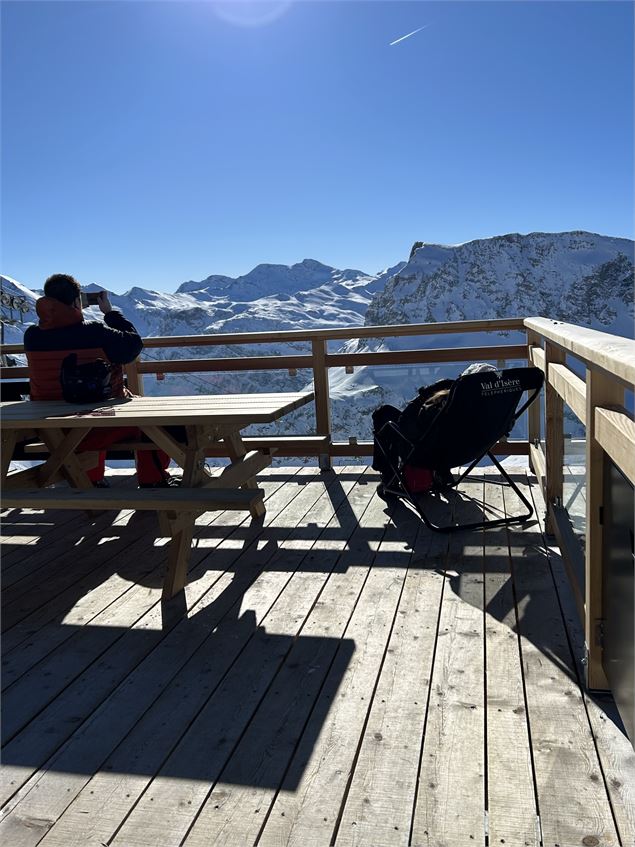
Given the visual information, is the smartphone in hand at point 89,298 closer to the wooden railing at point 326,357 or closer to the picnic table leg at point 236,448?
the wooden railing at point 326,357

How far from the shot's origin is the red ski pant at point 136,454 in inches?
148

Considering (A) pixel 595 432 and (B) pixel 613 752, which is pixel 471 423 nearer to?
(A) pixel 595 432

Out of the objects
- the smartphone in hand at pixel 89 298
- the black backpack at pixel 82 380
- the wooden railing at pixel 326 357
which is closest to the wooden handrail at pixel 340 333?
the wooden railing at pixel 326 357

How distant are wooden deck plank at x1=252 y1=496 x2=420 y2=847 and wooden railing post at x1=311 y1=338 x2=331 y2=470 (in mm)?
2265

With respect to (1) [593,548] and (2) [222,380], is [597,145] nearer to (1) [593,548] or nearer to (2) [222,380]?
(2) [222,380]

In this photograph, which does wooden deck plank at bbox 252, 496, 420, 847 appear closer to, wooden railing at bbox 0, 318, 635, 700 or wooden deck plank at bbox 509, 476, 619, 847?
wooden deck plank at bbox 509, 476, 619, 847

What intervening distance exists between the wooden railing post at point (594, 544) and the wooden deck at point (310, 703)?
10 cm

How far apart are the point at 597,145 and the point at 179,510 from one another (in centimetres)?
1945

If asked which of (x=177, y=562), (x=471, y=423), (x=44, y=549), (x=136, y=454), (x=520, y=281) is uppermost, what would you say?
(x=520, y=281)

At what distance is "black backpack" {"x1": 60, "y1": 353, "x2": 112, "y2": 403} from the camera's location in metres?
3.50

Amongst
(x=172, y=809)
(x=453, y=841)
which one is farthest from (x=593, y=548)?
(x=172, y=809)

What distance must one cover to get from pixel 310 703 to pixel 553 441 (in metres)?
1.93

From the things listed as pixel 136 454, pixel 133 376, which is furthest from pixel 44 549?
pixel 133 376

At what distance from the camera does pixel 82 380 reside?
3.50 meters
